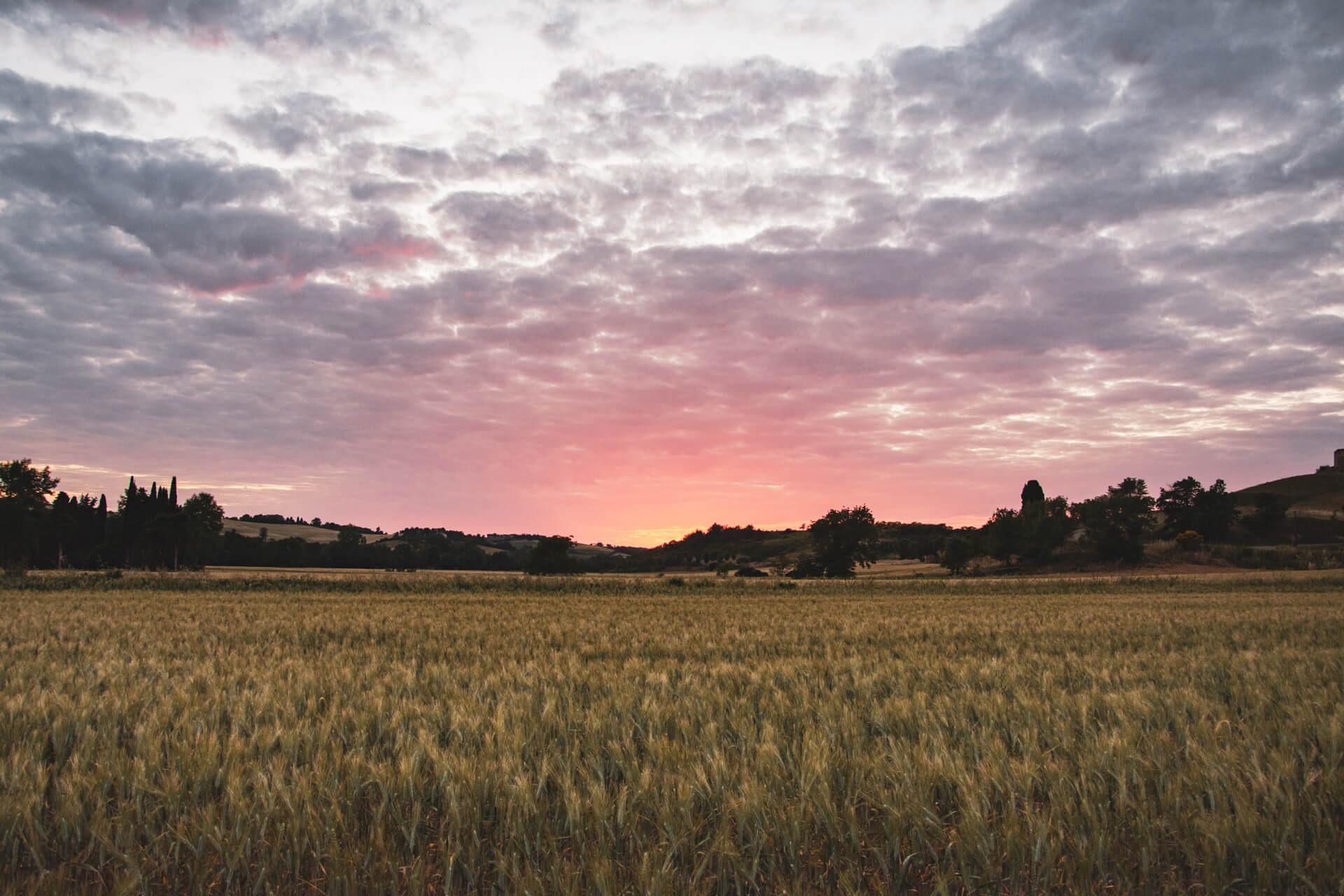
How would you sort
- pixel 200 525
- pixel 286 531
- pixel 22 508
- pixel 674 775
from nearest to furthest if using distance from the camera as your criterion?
pixel 674 775 < pixel 22 508 < pixel 200 525 < pixel 286 531

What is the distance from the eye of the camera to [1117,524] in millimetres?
88375

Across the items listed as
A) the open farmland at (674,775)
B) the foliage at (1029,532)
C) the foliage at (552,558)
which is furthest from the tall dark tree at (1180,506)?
the open farmland at (674,775)

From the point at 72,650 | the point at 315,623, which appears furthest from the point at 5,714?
the point at 315,623

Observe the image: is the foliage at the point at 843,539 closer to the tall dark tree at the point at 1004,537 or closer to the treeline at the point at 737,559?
the treeline at the point at 737,559

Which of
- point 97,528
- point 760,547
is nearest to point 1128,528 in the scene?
point 760,547

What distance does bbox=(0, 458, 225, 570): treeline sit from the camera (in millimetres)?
86000

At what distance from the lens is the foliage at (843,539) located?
86750mm

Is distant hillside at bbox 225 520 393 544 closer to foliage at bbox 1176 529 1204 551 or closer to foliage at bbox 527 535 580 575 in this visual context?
foliage at bbox 527 535 580 575

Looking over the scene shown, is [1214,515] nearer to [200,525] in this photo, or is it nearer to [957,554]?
[957,554]

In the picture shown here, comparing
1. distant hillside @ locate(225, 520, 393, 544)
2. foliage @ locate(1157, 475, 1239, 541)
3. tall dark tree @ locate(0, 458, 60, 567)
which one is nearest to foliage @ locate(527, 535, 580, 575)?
tall dark tree @ locate(0, 458, 60, 567)

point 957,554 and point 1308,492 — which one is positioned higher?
point 1308,492

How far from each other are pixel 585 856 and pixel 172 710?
5256 millimetres

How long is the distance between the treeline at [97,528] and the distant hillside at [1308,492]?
181490 millimetres

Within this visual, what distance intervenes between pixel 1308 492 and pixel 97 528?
238938 millimetres
